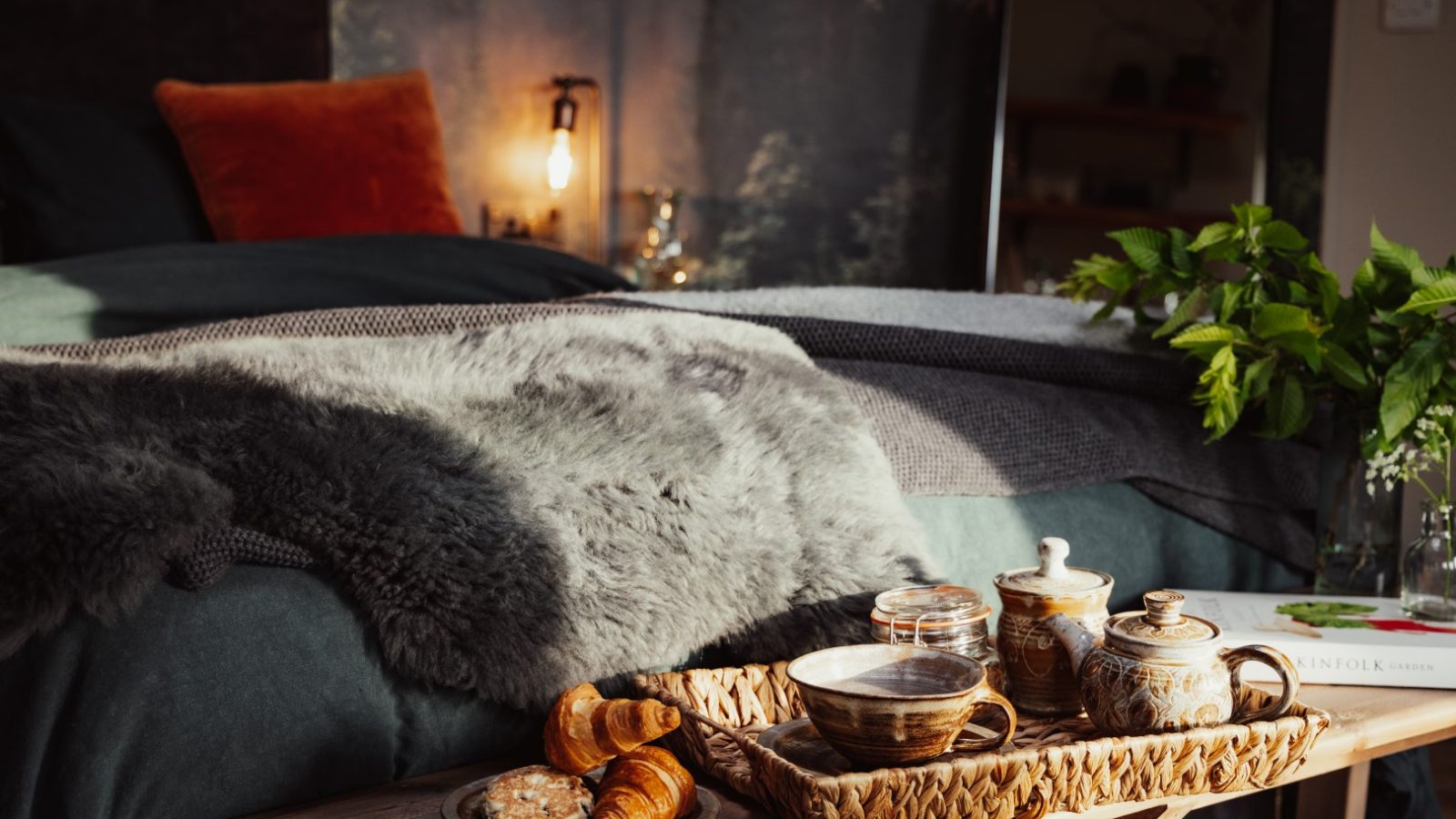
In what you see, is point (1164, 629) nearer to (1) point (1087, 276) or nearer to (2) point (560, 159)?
(1) point (1087, 276)

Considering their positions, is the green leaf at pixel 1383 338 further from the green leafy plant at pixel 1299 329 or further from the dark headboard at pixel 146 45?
the dark headboard at pixel 146 45

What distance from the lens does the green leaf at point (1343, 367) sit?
1532 millimetres

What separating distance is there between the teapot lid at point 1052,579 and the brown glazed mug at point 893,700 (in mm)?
159

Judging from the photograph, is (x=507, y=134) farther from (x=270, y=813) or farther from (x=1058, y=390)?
(x=270, y=813)

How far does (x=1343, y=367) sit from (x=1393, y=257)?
0.51 feet

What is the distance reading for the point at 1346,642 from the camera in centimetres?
135

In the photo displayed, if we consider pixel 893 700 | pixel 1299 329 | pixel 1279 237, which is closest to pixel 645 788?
pixel 893 700

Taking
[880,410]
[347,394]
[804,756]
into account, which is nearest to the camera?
[804,756]

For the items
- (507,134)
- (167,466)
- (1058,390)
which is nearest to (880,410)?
Answer: (1058,390)

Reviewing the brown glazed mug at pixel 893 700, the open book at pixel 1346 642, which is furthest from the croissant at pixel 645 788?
the open book at pixel 1346 642

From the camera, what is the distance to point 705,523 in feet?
3.70

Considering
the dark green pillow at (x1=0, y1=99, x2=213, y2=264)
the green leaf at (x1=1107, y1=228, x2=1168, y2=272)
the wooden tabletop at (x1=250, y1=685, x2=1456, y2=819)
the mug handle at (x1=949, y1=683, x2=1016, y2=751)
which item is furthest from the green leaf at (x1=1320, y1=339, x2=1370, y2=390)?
the dark green pillow at (x1=0, y1=99, x2=213, y2=264)

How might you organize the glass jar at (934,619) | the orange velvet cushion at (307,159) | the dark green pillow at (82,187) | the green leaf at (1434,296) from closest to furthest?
1. the glass jar at (934,619)
2. the green leaf at (1434,296)
3. the dark green pillow at (82,187)
4. the orange velvet cushion at (307,159)

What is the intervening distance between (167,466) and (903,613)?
601 millimetres
